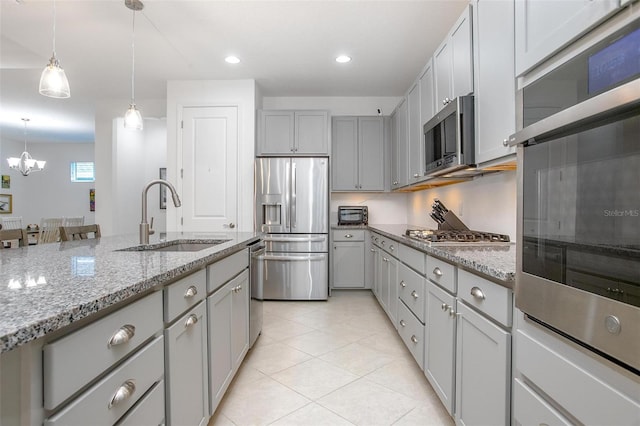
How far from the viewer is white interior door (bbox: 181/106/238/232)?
13.5 feet

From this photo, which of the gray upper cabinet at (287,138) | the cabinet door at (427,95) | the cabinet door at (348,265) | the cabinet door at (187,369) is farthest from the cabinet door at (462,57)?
the cabinet door at (348,265)

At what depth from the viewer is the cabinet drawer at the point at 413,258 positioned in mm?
2025

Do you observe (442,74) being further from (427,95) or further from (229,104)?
(229,104)

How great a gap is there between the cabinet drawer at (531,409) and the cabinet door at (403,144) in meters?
2.71

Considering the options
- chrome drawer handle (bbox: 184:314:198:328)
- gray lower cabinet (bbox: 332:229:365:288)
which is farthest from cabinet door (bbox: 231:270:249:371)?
gray lower cabinet (bbox: 332:229:365:288)

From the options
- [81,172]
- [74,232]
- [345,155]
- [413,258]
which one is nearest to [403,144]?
[345,155]

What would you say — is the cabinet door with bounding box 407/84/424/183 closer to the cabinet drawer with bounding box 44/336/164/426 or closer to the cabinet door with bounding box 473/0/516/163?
the cabinet door with bounding box 473/0/516/163

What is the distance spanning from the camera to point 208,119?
13.5 feet

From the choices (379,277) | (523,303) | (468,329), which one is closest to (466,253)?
(468,329)

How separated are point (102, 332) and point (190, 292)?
54cm

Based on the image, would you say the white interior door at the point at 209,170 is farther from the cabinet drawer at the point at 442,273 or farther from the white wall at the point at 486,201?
the cabinet drawer at the point at 442,273

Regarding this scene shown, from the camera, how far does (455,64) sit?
7.39 feet

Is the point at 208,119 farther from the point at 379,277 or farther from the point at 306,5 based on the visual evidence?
the point at 379,277

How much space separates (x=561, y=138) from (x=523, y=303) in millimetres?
487
